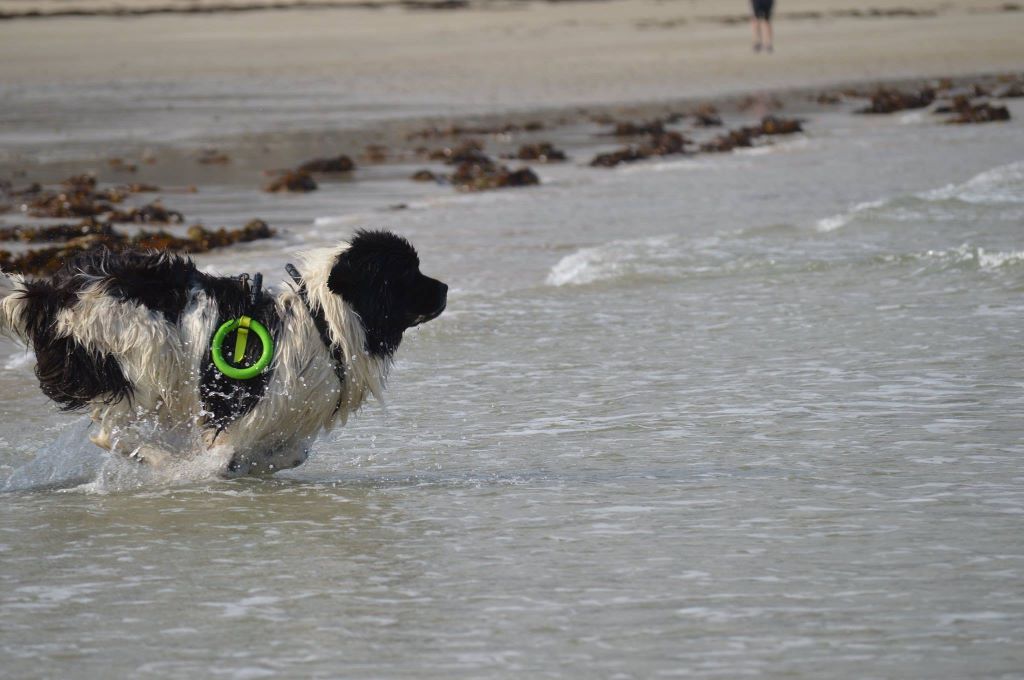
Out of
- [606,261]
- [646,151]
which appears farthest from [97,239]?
[646,151]

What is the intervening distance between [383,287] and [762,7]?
82.1ft

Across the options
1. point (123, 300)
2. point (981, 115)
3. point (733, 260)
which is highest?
point (123, 300)

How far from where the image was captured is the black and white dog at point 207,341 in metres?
4.89

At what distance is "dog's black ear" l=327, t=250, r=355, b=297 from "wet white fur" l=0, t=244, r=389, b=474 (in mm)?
25

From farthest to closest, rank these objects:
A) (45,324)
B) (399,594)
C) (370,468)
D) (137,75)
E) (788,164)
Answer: (137,75)
(788,164)
(370,468)
(45,324)
(399,594)

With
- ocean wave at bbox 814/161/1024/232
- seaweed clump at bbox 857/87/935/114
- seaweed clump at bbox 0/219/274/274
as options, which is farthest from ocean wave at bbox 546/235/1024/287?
seaweed clump at bbox 857/87/935/114

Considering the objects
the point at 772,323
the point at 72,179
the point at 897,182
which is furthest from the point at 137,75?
the point at 772,323

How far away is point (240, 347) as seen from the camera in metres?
4.95

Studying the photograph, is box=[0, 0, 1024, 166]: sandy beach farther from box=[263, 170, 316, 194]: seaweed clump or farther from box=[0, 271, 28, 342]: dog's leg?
box=[0, 271, 28, 342]: dog's leg

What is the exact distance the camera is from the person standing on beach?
94.3 ft

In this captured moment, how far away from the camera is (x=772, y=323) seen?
753cm

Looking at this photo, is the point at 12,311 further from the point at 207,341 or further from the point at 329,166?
the point at 329,166

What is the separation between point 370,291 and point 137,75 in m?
21.1

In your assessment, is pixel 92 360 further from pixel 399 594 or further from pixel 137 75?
pixel 137 75
